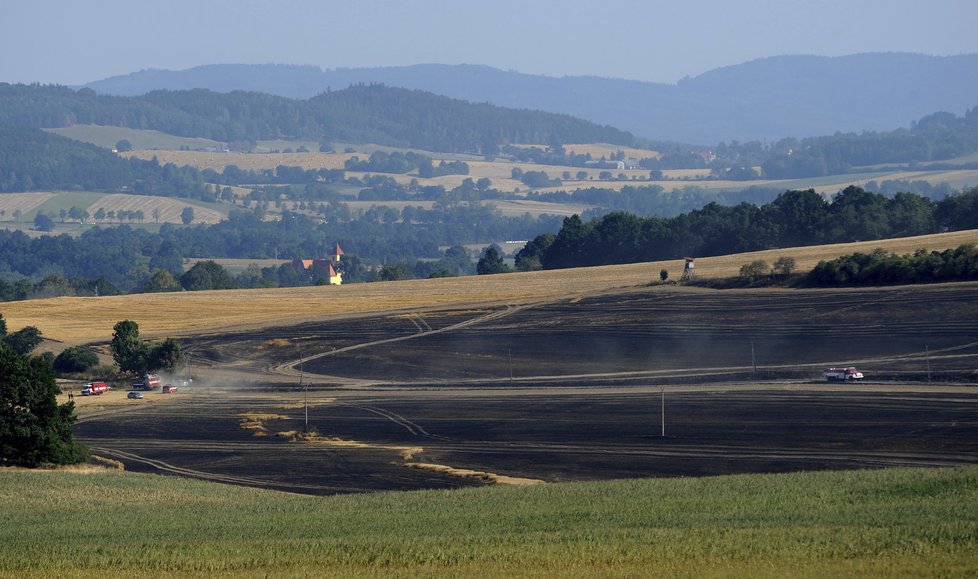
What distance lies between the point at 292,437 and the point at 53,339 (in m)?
41.3

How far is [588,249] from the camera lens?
15038 cm

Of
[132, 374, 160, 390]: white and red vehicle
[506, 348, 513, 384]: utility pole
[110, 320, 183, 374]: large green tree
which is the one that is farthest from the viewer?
[110, 320, 183, 374]: large green tree

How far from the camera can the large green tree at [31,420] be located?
2020 inches

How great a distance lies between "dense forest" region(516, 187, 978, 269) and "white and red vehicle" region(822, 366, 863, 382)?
68150 mm

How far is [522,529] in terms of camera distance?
34.6m

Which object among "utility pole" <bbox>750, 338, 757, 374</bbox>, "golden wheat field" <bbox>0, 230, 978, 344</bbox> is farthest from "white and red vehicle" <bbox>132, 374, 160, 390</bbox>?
"utility pole" <bbox>750, 338, 757, 374</bbox>

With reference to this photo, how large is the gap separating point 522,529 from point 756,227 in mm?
110874

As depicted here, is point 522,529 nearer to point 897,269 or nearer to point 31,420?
point 31,420

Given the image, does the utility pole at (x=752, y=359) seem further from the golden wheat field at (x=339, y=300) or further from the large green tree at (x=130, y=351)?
the large green tree at (x=130, y=351)

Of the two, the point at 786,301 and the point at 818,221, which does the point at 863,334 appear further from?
the point at 818,221

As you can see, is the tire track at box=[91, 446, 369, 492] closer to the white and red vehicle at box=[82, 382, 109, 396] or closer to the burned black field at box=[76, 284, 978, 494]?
the burned black field at box=[76, 284, 978, 494]

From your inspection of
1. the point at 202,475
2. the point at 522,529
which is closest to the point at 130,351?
the point at 202,475

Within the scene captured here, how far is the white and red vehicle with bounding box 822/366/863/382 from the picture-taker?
68188mm

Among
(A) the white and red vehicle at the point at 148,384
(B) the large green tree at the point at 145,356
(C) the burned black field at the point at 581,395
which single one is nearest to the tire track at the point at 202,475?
(C) the burned black field at the point at 581,395
